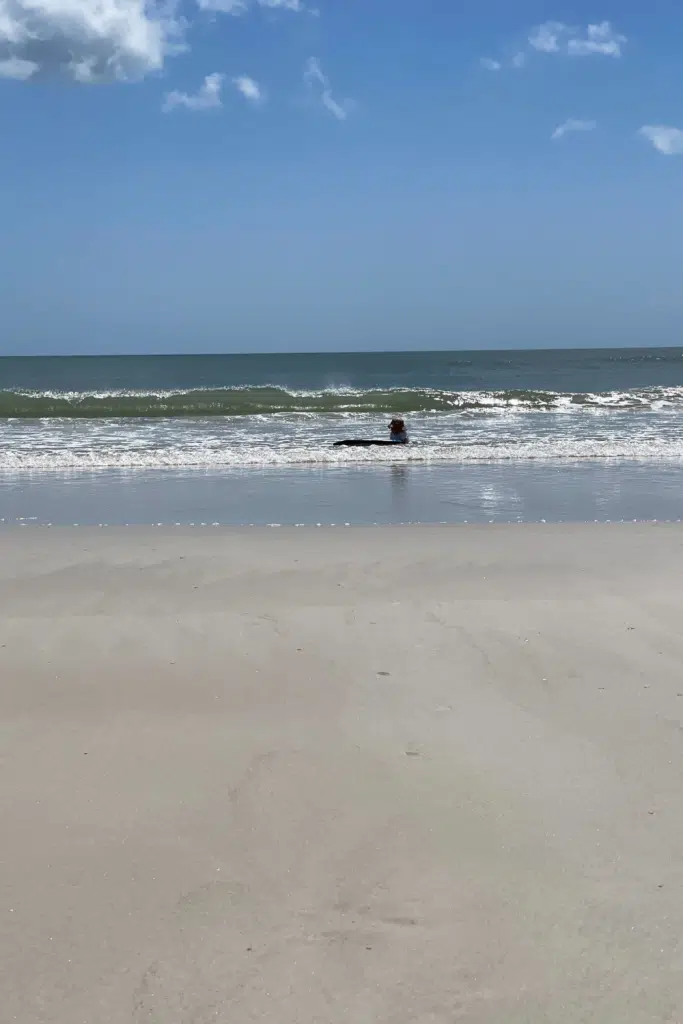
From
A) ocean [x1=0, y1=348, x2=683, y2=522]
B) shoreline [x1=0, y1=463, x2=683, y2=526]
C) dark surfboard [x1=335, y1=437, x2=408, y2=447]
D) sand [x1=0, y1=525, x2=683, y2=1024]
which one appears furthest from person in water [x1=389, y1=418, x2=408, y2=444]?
sand [x1=0, y1=525, x2=683, y2=1024]

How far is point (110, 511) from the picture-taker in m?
10.9

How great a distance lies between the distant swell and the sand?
22851mm

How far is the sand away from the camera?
2.55 m

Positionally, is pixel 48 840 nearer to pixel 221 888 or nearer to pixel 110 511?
pixel 221 888

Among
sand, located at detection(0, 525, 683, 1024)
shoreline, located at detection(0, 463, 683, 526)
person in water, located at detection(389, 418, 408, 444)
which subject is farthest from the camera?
person in water, located at detection(389, 418, 408, 444)

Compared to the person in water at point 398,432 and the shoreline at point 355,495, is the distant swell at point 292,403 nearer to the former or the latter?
the person in water at point 398,432

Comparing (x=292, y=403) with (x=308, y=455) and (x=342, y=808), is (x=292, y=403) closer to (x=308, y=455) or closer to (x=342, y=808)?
(x=308, y=455)

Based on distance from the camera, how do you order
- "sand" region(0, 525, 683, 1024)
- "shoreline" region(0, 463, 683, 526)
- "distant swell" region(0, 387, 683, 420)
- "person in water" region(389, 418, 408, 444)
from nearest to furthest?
"sand" region(0, 525, 683, 1024) < "shoreline" region(0, 463, 683, 526) < "person in water" region(389, 418, 408, 444) < "distant swell" region(0, 387, 683, 420)

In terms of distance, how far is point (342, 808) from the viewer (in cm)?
343

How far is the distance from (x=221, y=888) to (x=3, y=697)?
2.04m

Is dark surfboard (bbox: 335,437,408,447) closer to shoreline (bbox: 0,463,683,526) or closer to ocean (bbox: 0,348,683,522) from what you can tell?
ocean (bbox: 0,348,683,522)

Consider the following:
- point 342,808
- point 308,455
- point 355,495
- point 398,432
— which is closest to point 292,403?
point 398,432

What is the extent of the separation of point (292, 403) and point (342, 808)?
94.8ft

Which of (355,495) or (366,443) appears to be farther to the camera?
(366,443)
